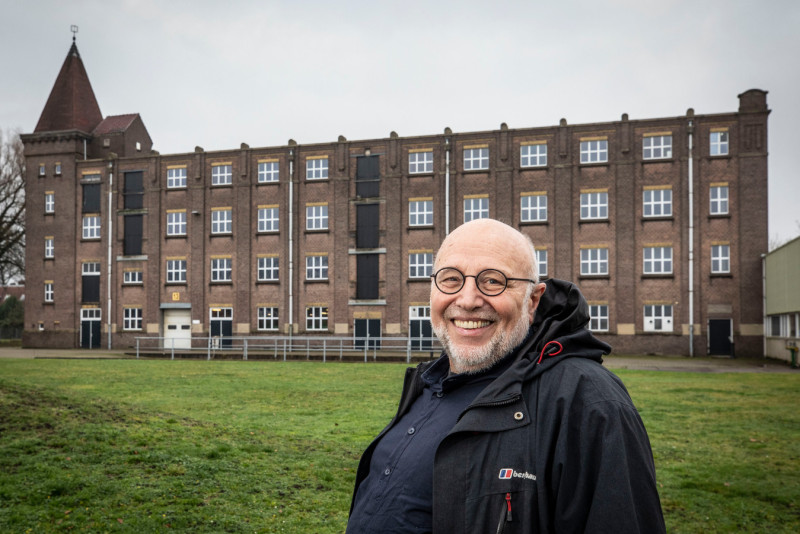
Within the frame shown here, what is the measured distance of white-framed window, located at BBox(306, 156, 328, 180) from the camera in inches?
1630

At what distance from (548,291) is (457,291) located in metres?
0.43

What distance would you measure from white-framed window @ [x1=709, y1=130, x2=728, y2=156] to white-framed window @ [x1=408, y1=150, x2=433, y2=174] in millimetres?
15825

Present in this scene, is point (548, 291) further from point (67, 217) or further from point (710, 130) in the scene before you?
point (67, 217)

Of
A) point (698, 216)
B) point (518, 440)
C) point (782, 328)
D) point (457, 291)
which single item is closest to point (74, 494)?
point (457, 291)

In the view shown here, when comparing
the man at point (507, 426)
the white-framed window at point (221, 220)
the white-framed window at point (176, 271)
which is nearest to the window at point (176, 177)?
the white-framed window at point (221, 220)

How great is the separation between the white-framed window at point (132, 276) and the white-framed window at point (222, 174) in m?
7.84

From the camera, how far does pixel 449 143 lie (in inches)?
1545

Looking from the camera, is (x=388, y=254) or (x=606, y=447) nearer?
(x=606, y=447)

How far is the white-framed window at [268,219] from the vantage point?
4175 centimetres

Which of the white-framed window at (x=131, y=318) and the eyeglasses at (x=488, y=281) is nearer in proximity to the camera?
the eyeglasses at (x=488, y=281)

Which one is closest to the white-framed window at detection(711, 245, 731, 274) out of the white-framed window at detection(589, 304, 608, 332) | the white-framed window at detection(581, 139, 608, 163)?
the white-framed window at detection(589, 304, 608, 332)

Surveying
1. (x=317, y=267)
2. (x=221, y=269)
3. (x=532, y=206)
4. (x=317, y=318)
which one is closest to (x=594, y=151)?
(x=532, y=206)

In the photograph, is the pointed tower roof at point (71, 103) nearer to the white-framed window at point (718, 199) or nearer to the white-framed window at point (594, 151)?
the white-framed window at point (594, 151)

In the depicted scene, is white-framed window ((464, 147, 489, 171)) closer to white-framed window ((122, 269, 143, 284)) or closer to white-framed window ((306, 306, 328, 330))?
white-framed window ((306, 306, 328, 330))
